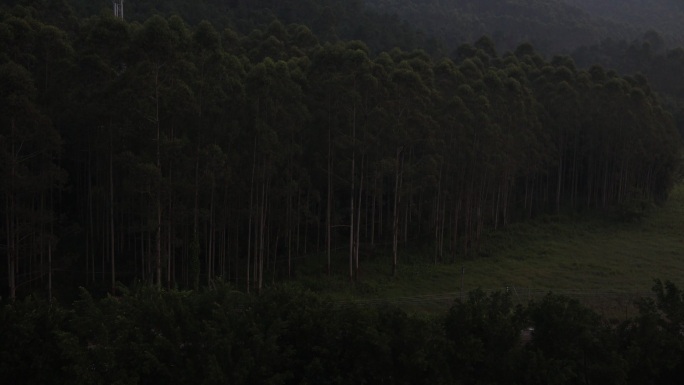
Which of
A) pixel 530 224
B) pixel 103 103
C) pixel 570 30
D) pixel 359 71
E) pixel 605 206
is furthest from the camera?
pixel 570 30

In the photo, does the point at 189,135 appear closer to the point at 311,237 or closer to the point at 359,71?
the point at 359,71

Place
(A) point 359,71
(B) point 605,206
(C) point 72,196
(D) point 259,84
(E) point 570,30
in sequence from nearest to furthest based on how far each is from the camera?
(D) point 259,84, (A) point 359,71, (C) point 72,196, (B) point 605,206, (E) point 570,30

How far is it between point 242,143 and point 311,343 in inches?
456

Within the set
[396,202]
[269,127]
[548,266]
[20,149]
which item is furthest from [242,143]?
[548,266]

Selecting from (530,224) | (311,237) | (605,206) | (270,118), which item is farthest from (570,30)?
(270,118)

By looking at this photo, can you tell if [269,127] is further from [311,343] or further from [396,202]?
[311,343]

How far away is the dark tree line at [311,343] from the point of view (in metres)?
12.5

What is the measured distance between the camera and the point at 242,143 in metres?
23.7

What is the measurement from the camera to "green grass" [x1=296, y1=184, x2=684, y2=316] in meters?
26.1

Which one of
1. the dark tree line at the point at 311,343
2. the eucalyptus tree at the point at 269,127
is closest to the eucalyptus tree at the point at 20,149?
the dark tree line at the point at 311,343

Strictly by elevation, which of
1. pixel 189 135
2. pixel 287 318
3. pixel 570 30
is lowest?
pixel 287 318

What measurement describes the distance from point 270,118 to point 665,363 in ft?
49.0

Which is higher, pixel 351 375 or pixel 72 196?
pixel 72 196

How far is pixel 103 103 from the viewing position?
19359 millimetres
